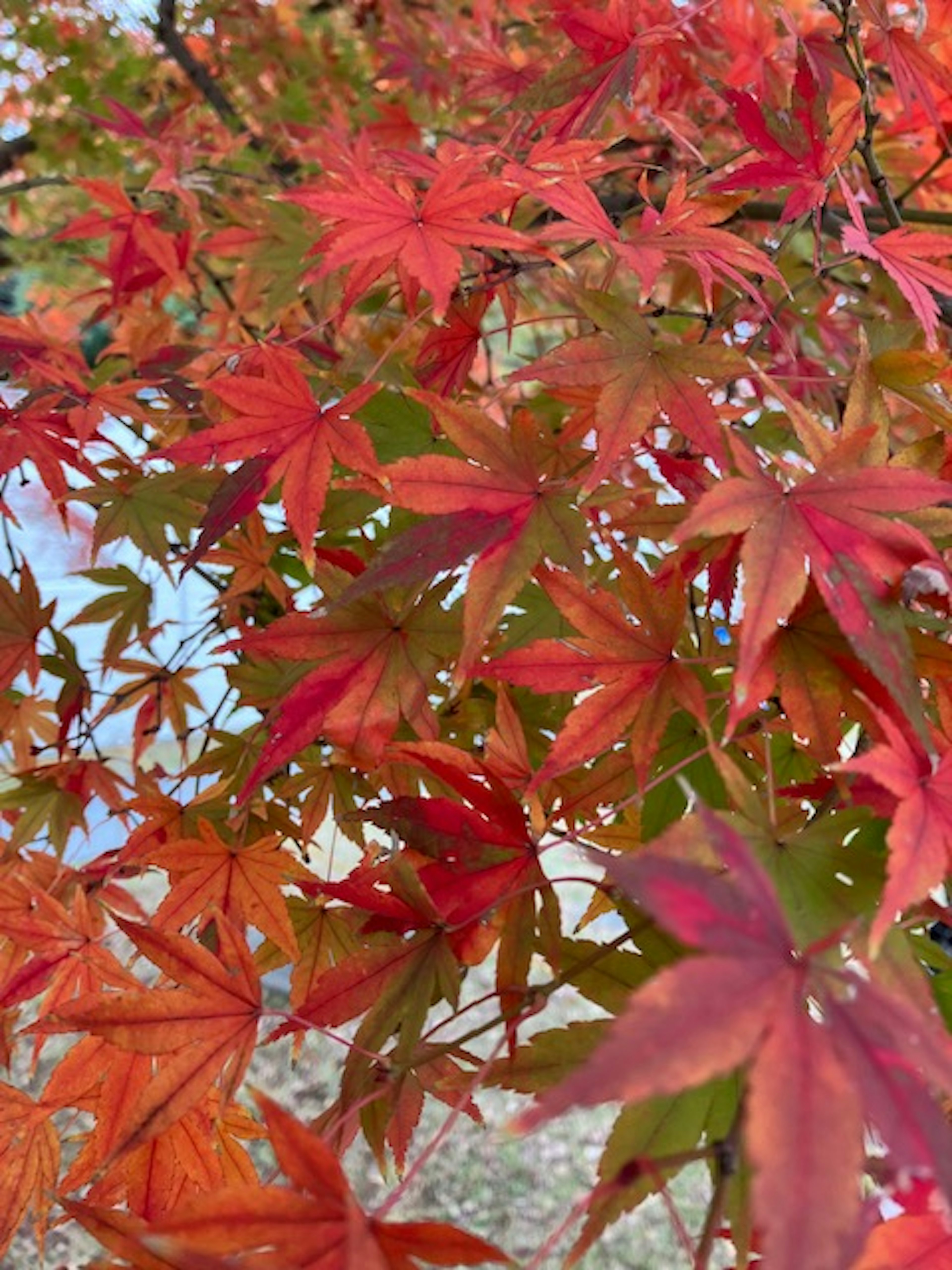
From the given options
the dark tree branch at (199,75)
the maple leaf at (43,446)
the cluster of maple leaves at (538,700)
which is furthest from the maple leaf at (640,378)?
the dark tree branch at (199,75)

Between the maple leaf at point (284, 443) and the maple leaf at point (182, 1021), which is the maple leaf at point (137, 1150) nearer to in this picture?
the maple leaf at point (182, 1021)

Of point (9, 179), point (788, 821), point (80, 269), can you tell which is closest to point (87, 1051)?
point (788, 821)

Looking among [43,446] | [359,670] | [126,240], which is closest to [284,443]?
[359,670]

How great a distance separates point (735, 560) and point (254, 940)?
69.4 inches

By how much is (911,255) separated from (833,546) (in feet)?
0.95

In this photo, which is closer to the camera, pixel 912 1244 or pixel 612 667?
pixel 912 1244

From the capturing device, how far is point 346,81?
178 cm

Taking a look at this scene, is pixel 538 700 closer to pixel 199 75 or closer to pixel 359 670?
pixel 359 670

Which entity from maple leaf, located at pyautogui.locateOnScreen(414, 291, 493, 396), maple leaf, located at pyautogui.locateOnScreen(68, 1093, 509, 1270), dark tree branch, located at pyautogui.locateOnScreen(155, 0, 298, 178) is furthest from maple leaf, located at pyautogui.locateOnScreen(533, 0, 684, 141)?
dark tree branch, located at pyautogui.locateOnScreen(155, 0, 298, 178)

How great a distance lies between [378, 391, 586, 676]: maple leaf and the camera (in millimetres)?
430

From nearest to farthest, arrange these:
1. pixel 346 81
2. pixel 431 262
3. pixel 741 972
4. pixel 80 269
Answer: pixel 741 972 → pixel 431 262 → pixel 346 81 → pixel 80 269

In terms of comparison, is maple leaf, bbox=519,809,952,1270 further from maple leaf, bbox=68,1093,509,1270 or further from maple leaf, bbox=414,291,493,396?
maple leaf, bbox=414,291,493,396

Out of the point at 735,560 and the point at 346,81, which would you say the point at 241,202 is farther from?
the point at 735,560

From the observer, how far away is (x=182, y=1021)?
41 centimetres
